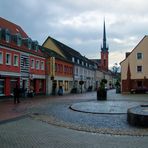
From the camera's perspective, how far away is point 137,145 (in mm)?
10430

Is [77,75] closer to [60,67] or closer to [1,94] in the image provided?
[60,67]

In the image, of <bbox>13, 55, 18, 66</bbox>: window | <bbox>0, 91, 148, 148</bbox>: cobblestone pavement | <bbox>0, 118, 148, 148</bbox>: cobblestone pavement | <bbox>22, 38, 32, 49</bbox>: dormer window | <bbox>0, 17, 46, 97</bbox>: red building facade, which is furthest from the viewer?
<bbox>22, 38, 32, 49</bbox>: dormer window

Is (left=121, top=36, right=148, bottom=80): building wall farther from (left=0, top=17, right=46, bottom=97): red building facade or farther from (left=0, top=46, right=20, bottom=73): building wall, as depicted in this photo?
(left=0, top=46, right=20, bottom=73): building wall

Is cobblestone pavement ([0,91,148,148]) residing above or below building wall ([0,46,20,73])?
below

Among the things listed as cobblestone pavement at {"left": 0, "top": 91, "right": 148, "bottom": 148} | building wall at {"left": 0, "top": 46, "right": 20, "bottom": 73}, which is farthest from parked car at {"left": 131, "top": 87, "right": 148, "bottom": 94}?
cobblestone pavement at {"left": 0, "top": 91, "right": 148, "bottom": 148}

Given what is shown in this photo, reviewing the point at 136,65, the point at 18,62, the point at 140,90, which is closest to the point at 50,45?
the point at 136,65

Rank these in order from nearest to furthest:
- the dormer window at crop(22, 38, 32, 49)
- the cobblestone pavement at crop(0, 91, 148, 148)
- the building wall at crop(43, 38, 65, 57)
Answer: the cobblestone pavement at crop(0, 91, 148, 148) < the dormer window at crop(22, 38, 32, 49) < the building wall at crop(43, 38, 65, 57)

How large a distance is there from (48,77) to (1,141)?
45.2 metres

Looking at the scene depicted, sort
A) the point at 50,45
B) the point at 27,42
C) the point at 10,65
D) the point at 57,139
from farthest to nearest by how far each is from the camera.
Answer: the point at 50,45 < the point at 27,42 < the point at 10,65 < the point at 57,139

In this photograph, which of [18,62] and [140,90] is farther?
[140,90]

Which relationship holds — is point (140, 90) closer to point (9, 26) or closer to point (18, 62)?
point (18, 62)

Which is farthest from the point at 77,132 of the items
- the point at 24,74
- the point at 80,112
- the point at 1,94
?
the point at 24,74

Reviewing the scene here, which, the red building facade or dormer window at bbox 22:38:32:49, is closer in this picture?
the red building facade

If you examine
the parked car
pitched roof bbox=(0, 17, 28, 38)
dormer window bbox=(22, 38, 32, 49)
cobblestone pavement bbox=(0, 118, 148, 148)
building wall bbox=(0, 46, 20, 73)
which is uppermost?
pitched roof bbox=(0, 17, 28, 38)
